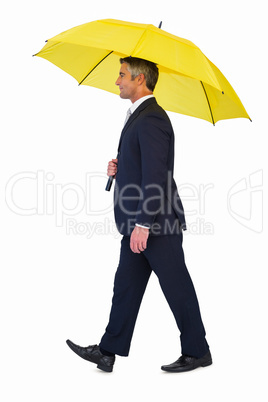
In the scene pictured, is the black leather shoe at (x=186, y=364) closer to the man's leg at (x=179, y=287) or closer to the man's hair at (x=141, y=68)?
the man's leg at (x=179, y=287)

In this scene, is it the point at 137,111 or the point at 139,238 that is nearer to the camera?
the point at 139,238

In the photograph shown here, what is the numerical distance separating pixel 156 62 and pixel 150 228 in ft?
3.26

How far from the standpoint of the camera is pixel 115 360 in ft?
13.6

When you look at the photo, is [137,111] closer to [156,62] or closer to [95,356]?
[156,62]

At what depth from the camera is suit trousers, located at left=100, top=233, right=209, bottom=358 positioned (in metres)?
3.85

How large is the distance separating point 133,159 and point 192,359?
53.3 inches

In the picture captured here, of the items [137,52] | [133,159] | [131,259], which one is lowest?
[131,259]

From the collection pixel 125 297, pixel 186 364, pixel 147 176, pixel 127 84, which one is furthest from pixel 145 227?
pixel 186 364

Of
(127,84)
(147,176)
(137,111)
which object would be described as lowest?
(147,176)

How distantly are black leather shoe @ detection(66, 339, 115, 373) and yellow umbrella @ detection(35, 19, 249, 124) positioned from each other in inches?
67.6

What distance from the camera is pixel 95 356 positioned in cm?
406

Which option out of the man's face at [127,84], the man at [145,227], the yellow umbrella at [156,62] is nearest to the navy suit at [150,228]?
the man at [145,227]

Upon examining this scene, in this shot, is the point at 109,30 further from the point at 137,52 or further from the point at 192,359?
the point at 192,359

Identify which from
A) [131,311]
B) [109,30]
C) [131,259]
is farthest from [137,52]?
[131,311]
